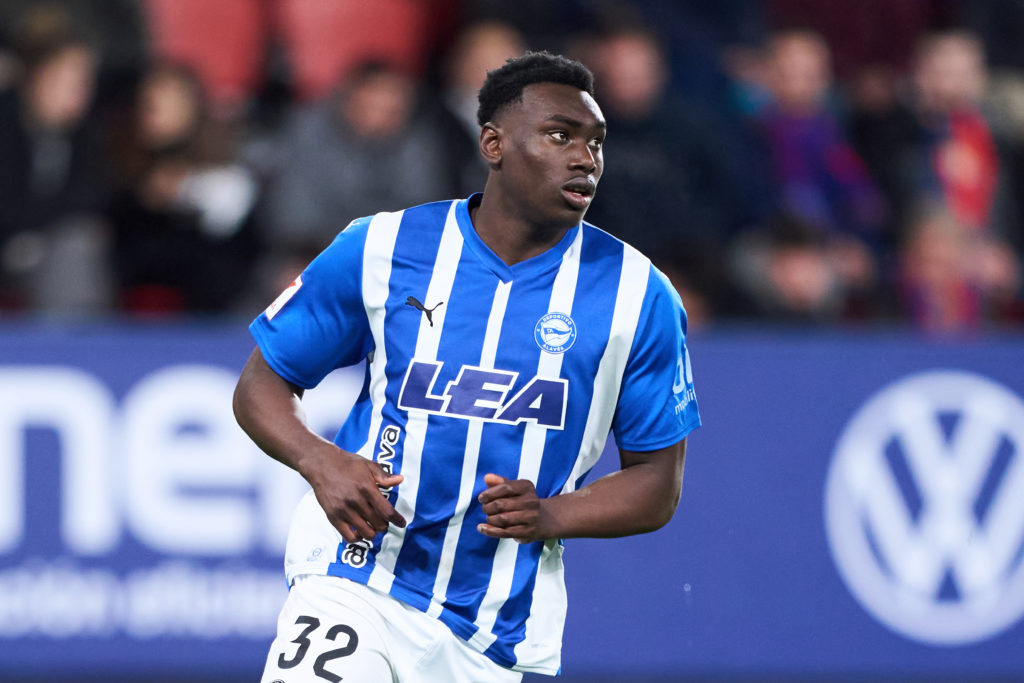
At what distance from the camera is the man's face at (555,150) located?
3625 mm

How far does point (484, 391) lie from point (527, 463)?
207 millimetres

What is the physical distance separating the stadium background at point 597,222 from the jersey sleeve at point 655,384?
3354 millimetres

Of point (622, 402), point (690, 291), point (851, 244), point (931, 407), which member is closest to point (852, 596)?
point (931, 407)

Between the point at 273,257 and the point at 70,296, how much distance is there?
1.02m

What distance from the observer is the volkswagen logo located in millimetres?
7195

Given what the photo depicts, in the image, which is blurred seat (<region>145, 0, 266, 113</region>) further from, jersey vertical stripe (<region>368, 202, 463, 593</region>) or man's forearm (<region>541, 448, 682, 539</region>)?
man's forearm (<region>541, 448, 682, 539</region>)

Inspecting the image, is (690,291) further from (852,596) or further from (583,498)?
(583,498)

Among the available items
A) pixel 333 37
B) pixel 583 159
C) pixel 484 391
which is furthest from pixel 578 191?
pixel 333 37

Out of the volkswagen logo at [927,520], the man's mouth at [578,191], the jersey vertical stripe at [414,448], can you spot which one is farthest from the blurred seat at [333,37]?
the man's mouth at [578,191]

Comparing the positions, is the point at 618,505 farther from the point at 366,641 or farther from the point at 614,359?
the point at 366,641

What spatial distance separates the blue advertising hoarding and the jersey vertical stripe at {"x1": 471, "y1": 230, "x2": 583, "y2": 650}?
10.5ft

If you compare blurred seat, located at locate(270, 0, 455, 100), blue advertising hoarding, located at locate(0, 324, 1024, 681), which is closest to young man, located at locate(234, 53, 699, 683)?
blue advertising hoarding, located at locate(0, 324, 1024, 681)

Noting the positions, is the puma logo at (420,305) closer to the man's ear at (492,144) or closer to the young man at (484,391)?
the young man at (484,391)

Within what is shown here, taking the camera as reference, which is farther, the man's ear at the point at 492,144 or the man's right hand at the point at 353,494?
the man's ear at the point at 492,144
